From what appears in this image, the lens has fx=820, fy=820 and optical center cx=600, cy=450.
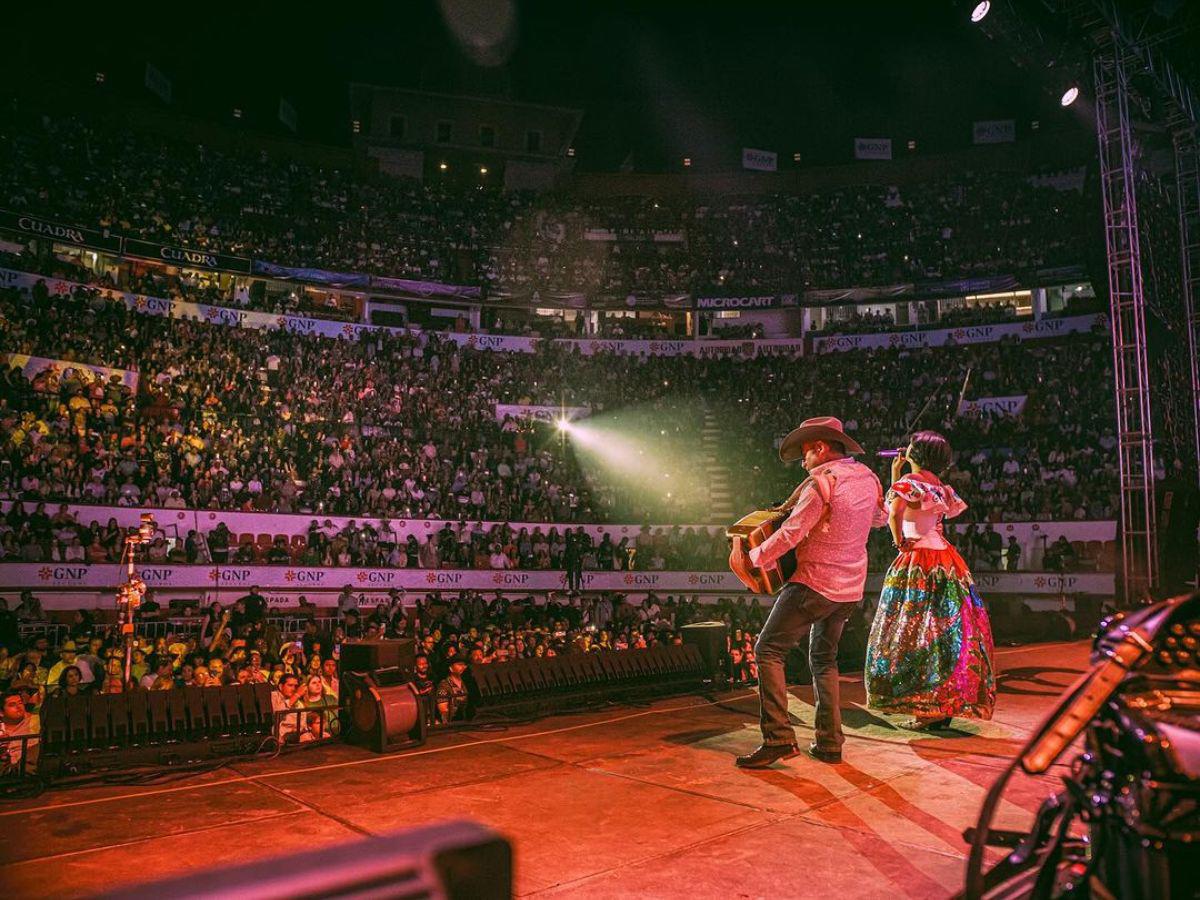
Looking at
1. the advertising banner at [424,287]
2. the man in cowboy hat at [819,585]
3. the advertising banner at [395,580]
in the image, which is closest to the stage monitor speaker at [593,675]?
the man in cowboy hat at [819,585]

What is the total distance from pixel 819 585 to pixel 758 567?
359 mm

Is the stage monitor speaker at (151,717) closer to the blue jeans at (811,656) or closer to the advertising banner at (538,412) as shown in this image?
the blue jeans at (811,656)

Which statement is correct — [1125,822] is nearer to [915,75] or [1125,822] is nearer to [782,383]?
[782,383]

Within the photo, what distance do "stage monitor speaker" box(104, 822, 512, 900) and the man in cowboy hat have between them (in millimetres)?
3688

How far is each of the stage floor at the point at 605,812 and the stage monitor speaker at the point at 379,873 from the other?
1667 millimetres

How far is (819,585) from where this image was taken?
4738 millimetres

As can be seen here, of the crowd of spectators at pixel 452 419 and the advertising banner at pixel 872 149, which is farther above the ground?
the advertising banner at pixel 872 149

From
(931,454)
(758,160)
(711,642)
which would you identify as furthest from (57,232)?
(758,160)

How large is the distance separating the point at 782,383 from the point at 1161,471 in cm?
1152

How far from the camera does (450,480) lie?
2112 cm

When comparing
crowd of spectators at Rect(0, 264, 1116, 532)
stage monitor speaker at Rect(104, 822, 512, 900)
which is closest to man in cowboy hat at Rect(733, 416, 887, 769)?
stage monitor speaker at Rect(104, 822, 512, 900)

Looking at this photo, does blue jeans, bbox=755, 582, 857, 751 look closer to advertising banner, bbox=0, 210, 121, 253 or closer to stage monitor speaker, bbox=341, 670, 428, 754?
stage monitor speaker, bbox=341, 670, 428, 754

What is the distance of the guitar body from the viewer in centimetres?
486

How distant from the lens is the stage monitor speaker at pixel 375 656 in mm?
5711
